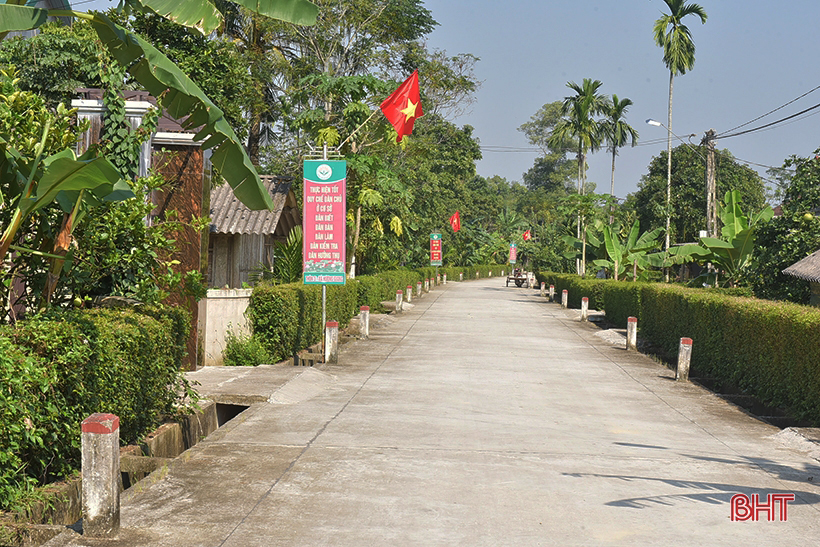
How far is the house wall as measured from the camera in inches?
595

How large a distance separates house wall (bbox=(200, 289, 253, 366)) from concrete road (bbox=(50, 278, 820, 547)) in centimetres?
115

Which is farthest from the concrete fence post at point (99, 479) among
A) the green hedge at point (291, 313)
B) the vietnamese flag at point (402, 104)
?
the vietnamese flag at point (402, 104)

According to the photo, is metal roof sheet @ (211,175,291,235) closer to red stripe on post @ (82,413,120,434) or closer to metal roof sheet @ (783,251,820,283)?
metal roof sheet @ (783,251,820,283)

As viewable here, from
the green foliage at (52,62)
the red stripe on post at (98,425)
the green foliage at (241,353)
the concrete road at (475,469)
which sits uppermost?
the green foliage at (52,62)

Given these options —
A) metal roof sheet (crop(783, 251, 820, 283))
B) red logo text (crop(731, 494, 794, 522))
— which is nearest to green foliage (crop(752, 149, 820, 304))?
metal roof sheet (crop(783, 251, 820, 283))

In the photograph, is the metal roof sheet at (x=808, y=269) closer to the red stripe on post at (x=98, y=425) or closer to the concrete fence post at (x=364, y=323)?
the concrete fence post at (x=364, y=323)

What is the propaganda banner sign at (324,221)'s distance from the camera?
57.9 ft

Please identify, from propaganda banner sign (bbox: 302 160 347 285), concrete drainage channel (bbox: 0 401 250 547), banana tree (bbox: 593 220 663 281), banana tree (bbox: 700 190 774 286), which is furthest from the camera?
banana tree (bbox: 593 220 663 281)

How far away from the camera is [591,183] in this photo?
158 m

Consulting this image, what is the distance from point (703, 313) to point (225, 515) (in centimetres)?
1304

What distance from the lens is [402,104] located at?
2325 centimetres

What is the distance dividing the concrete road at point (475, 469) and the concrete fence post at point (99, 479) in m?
0.15

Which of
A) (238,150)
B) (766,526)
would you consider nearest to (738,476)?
(766,526)

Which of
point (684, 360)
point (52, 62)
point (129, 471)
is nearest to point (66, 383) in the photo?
point (129, 471)
